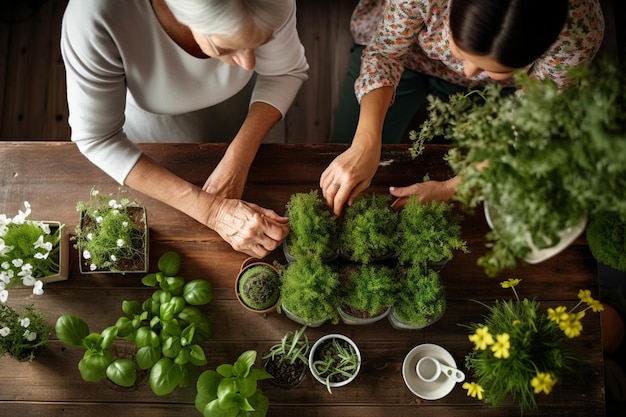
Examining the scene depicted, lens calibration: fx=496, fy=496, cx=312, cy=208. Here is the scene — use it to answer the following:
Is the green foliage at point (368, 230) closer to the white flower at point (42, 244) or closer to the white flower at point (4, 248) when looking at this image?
the white flower at point (42, 244)

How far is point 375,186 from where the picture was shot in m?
1.54

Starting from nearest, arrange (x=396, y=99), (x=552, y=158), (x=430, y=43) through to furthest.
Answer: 1. (x=552, y=158)
2. (x=430, y=43)
3. (x=396, y=99)

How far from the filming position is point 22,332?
4.36ft

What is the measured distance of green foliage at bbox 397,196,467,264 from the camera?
1236 millimetres

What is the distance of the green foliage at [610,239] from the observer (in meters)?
1.26

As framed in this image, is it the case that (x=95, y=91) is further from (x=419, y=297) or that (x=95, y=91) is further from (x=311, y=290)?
(x=419, y=297)

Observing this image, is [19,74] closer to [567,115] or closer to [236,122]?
[236,122]

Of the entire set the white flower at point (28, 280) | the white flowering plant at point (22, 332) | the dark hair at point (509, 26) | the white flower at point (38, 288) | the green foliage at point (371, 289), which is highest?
the dark hair at point (509, 26)

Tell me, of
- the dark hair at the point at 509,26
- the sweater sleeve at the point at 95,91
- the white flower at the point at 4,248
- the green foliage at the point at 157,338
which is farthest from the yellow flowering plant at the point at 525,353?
the white flower at the point at 4,248

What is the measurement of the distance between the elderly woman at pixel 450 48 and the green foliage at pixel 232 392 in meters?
0.51

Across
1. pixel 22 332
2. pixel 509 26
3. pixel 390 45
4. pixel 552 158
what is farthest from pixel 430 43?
pixel 22 332

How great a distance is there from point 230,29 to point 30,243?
31.5 inches

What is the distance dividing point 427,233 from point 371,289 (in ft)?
0.65

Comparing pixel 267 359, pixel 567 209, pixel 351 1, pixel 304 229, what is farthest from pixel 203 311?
pixel 351 1
